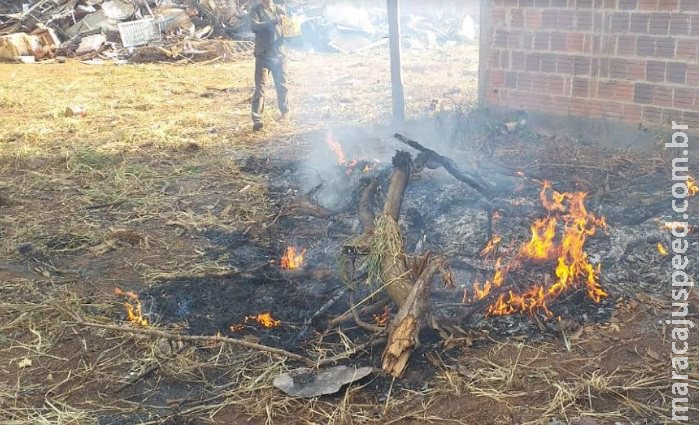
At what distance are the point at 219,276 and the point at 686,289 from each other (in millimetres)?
3581

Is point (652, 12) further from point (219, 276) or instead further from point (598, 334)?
point (219, 276)

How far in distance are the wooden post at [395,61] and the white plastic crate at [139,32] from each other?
12.2m

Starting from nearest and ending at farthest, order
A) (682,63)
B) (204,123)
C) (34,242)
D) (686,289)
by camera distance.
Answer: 1. (686,289)
2. (34,242)
3. (682,63)
4. (204,123)

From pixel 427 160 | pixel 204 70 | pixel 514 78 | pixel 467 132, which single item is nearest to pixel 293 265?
pixel 427 160

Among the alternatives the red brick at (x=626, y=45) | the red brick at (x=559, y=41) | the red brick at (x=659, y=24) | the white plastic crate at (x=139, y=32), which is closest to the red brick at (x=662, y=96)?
the red brick at (x=626, y=45)

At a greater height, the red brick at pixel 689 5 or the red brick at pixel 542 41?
the red brick at pixel 689 5

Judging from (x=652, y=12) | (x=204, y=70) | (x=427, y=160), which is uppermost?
(x=652, y=12)

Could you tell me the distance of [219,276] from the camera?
4.97 m

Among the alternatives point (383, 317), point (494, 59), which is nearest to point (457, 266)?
point (383, 317)

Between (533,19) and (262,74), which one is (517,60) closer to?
(533,19)

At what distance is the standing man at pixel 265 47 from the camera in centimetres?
961

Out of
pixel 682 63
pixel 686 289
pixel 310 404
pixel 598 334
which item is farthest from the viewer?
pixel 682 63

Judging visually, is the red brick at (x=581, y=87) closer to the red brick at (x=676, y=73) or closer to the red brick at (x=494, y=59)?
the red brick at (x=676, y=73)

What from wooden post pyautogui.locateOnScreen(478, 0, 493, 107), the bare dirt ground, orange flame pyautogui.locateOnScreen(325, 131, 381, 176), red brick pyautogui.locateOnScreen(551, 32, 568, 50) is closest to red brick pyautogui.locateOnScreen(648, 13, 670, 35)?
red brick pyautogui.locateOnScreen(551, 32, 568, 50)
